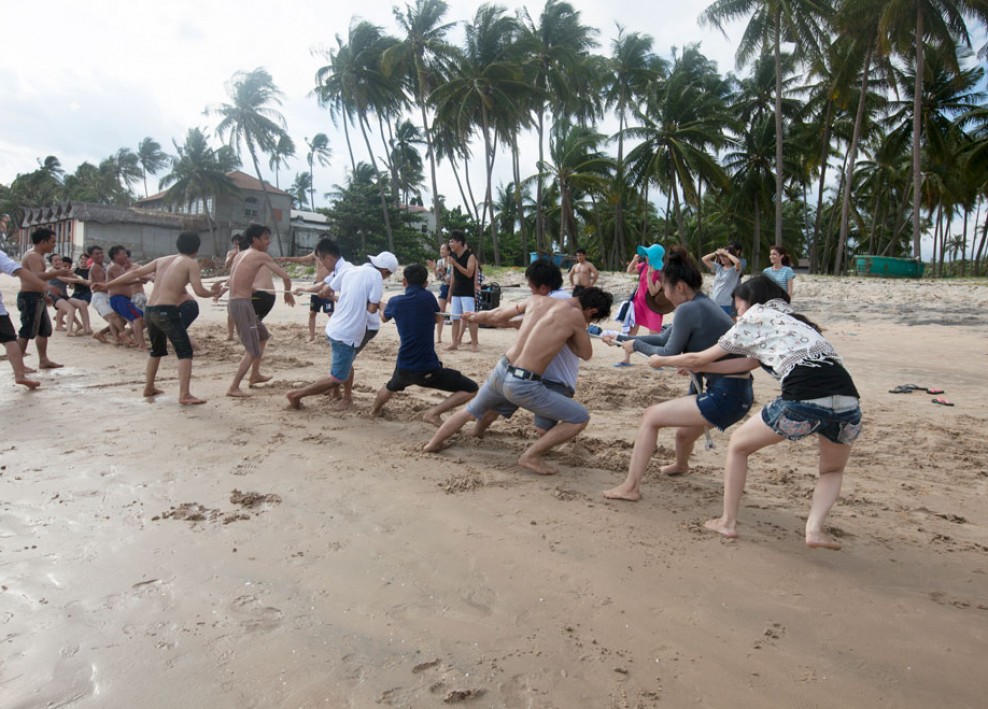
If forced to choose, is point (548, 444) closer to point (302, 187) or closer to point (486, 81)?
point (486, 81)

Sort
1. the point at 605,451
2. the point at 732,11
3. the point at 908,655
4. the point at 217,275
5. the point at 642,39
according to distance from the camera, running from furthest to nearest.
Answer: the point at 217,275, the point at 642,39, the point at 732,11, the point at 605,451, the point at 908,655

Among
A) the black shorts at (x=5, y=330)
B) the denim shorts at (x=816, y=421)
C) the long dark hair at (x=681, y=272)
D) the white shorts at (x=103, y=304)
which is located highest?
the long dark hair at (x=681, y=272)

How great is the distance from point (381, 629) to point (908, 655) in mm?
2014

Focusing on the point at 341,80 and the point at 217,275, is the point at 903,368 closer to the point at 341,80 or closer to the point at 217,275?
the point at 341,80

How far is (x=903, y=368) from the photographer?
28.2 ft

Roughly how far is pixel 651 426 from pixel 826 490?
965mm

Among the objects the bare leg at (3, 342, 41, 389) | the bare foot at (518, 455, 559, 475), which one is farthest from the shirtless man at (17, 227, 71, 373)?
the bare foot at (518, 455, 559, 475)

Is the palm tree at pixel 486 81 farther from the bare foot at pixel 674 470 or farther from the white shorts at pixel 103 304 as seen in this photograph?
the bare foot at pixel 674 470

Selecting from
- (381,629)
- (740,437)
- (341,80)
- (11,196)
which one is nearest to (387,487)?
(381,629)

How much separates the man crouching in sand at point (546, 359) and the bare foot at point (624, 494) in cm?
52

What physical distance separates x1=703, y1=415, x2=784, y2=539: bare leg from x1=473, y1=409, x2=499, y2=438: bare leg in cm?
205

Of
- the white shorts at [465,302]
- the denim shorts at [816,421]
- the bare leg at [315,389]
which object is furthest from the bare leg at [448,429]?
the white shorts at [465,302]

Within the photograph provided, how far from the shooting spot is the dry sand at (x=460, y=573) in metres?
2.34

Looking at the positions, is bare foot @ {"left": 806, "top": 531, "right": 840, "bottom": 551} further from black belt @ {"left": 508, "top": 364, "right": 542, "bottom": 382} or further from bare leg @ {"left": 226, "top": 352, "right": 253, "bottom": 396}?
bare leg @ {"left": 226, "top": 352, "right": 253, "bottom": 396}
